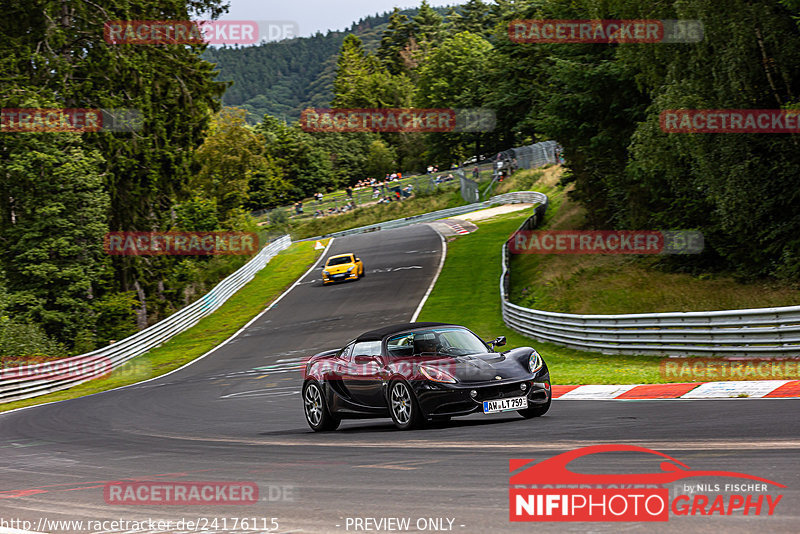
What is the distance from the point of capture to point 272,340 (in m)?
31.6

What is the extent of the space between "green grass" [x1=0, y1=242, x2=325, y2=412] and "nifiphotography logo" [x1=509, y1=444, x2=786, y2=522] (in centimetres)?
2153

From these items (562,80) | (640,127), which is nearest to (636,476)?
(640,127)

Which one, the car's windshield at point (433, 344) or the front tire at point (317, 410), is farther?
the front tire at point (317, 410)

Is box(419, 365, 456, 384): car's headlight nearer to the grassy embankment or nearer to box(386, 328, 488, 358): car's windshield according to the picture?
box(386, 328, 488, 358): car's windshield

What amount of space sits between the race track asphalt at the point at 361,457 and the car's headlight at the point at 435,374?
2.05 feet

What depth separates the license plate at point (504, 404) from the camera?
962 centimetres

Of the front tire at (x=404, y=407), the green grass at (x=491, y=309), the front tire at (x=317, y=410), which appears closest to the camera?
the front tire at (x=404, y=407)

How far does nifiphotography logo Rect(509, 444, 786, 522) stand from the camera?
483 cm

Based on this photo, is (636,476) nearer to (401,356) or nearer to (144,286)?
(401,356)

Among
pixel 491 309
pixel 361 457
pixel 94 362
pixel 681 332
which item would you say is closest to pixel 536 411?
pixel 361 457

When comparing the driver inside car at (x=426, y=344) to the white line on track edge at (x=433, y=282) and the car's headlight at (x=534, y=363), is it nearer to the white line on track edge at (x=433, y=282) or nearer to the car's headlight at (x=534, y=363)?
the car's headlight at (x=534, y=363)

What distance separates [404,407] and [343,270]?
32.6m

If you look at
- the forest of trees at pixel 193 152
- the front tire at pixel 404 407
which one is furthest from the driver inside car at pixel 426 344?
the forest of trees at pixel 193 152

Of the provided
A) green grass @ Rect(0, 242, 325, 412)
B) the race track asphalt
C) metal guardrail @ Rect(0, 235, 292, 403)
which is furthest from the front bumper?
metal guardrail @ Rect(0, 235, 292, 403)
